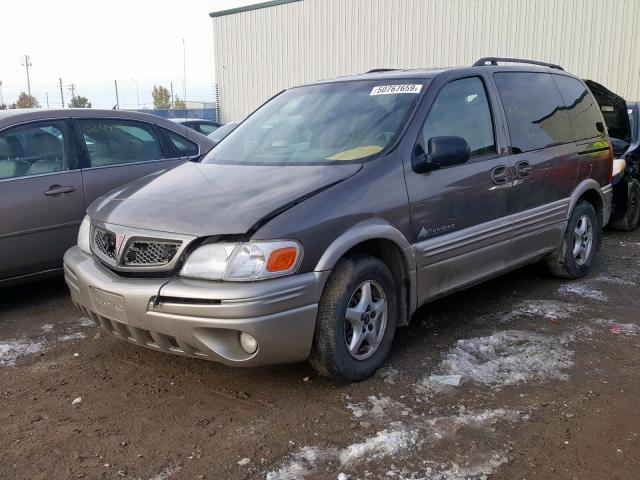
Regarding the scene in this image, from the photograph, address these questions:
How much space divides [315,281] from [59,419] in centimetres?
151

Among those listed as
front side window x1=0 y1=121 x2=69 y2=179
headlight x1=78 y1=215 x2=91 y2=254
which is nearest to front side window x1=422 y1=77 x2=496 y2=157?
headlight x1=78 y1=215 x2=91 y2=254

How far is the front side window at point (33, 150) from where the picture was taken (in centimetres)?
496

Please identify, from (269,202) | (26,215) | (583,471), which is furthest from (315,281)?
(26,215)

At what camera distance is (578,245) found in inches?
224

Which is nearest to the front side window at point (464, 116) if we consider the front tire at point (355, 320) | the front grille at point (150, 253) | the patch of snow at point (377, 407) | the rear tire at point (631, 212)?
the front tire at point (355, 320)

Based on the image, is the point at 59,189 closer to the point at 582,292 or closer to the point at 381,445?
the point at 381,445

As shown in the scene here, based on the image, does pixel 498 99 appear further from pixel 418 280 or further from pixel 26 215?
pixel 26 215

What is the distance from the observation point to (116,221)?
3.59 meters

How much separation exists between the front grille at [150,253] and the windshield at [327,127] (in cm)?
101

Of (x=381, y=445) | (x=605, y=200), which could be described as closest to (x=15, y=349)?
(x=381, y=445)

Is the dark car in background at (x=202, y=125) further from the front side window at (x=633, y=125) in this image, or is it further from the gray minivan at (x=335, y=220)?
the gray minivan at (x=335, y=220)

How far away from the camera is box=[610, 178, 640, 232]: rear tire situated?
306 inches

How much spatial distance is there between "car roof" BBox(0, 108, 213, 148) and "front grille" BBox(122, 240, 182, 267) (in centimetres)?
229

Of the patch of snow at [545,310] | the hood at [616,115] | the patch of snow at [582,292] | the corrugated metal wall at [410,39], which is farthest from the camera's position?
the corrugated metal wall at [410,39]
